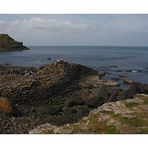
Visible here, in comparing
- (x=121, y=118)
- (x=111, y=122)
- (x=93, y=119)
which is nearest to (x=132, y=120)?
(x=121, y=118)

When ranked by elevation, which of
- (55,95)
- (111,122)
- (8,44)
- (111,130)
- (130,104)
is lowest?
(55,95)

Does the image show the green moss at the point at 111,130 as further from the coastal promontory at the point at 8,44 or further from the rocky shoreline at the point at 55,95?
the coastal promontory at the point at 8,44

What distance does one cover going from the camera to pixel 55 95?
35406 mm

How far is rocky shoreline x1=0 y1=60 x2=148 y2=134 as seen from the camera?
27203 mm

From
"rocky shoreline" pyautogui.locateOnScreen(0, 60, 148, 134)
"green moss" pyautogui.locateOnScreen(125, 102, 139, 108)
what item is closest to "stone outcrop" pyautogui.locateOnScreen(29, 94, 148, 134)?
"green moss" pyautogui.locateOnScreen(125, 102, 139, 108)

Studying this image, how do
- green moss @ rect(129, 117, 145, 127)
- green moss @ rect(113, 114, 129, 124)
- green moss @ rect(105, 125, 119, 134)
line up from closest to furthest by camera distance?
green moss @ rect(105, 125, 119, 134) < green moss @ rect(129, 117, 145, 127) < green moss @ rect(113, 114, 129, 124)

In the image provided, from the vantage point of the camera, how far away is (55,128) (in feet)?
80.5

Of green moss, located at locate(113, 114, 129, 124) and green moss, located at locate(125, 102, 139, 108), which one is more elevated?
green moss, located at locate(125, 102, 139, 108)

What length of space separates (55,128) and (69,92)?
12632 millimetres

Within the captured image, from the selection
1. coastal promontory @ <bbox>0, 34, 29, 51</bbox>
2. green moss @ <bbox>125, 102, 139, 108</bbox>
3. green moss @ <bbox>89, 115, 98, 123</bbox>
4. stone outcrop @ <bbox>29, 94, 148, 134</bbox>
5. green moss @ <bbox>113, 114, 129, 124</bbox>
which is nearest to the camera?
stone outcrop @ <bbox>29, 94, 148, 134</bbox>

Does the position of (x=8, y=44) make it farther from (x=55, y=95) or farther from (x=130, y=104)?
(x=130, y=104)

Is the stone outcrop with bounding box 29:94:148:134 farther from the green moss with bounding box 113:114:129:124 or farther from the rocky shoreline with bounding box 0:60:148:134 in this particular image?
the rocky shoreline with bounding box 0:60:148:134
